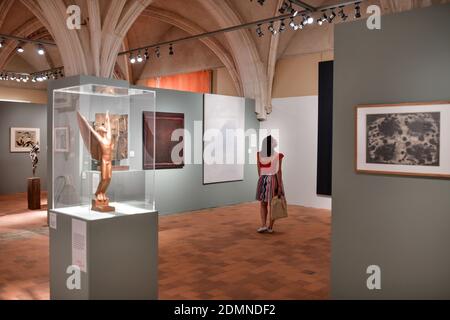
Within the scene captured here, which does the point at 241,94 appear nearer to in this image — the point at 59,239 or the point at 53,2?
the point at 53,2

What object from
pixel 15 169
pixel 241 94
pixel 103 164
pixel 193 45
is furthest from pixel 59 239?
pixel 193 45

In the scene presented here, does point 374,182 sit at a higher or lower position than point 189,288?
higher

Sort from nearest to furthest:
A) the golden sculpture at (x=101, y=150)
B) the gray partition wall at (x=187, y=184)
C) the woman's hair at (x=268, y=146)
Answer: the golden sculpture at (x=101, y=150)
the woman's hair at (x=268, y=146)
the gray partition wall at (x=187, y=184)

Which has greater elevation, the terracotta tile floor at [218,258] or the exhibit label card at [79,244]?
the exhibit label card at [79,244]

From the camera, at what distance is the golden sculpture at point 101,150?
3.74m

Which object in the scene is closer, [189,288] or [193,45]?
[189,288]

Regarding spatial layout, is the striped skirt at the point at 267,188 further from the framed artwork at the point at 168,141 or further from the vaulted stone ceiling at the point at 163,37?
the vaulted stone ceiling at the point at 163,37

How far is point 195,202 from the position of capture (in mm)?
10406

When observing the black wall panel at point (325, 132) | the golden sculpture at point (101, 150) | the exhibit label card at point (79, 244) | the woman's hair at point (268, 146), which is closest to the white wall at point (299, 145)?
the black wall panel at point (325, 132)

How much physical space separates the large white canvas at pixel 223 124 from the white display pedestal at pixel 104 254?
666 centimetres

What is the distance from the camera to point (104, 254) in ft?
11.6

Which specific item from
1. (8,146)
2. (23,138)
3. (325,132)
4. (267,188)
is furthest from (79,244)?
(23,138)

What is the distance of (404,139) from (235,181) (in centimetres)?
792

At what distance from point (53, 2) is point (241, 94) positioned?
680 cm
